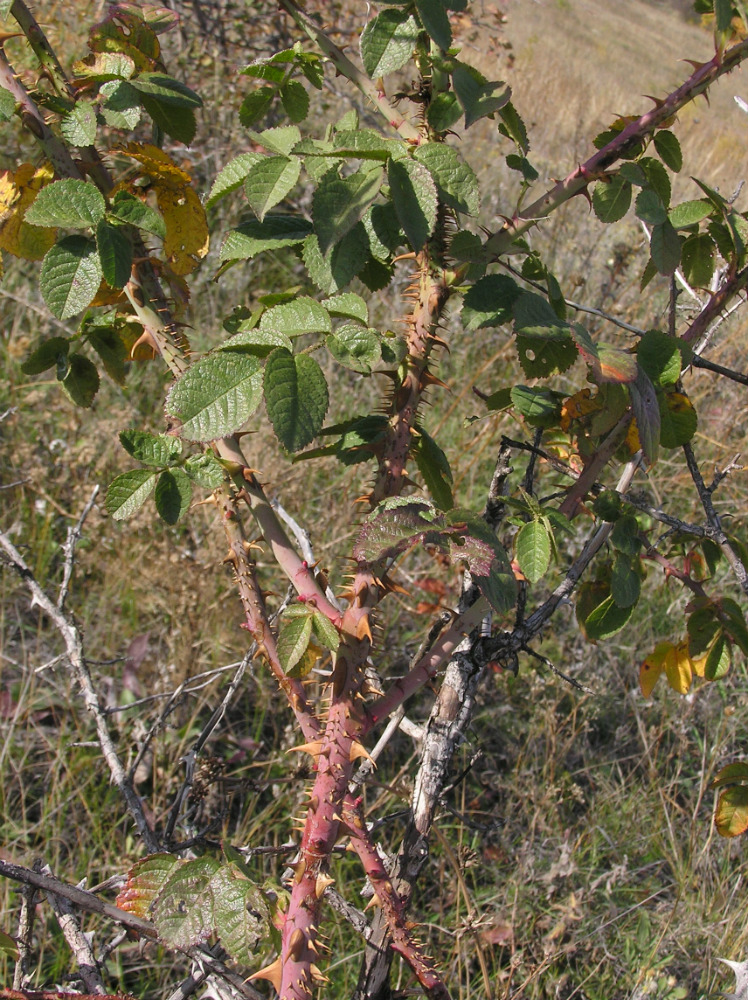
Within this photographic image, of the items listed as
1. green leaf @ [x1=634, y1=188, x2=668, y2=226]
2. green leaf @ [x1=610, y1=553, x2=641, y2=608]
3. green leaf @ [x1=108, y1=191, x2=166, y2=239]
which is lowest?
green leaf @ [x1=610, y1=553, x2=641, y2=608]

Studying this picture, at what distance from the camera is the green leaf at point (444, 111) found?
2.33 feet

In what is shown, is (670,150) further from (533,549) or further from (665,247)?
(533,549)

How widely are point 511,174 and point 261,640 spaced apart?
17.8ft

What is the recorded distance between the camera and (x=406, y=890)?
107 cm

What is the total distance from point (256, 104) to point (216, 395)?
381mm

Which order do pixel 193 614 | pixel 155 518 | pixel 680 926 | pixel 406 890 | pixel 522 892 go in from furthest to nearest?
pixel 155 518 < pixel 193 614 < pixel 522 892 < pixel 680 926 < pixel 406 890

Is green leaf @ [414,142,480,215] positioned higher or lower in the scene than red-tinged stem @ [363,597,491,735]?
higher

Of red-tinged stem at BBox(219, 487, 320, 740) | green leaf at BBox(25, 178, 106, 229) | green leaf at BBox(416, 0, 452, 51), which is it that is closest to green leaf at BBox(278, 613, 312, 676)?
red-tinged stem at BBox(219, 487, 320, 740)

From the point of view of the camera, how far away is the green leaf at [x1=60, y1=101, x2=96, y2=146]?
75 centimetres

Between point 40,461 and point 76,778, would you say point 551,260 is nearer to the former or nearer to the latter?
point 40,461

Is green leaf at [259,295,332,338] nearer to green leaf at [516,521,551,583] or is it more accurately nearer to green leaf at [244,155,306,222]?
green leaf at [244,155,306,222]

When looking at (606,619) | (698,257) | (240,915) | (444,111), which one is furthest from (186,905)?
(698,257)

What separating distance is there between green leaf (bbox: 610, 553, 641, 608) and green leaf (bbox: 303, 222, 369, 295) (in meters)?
0.45

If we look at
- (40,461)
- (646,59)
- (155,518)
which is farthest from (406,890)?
(646,59)
